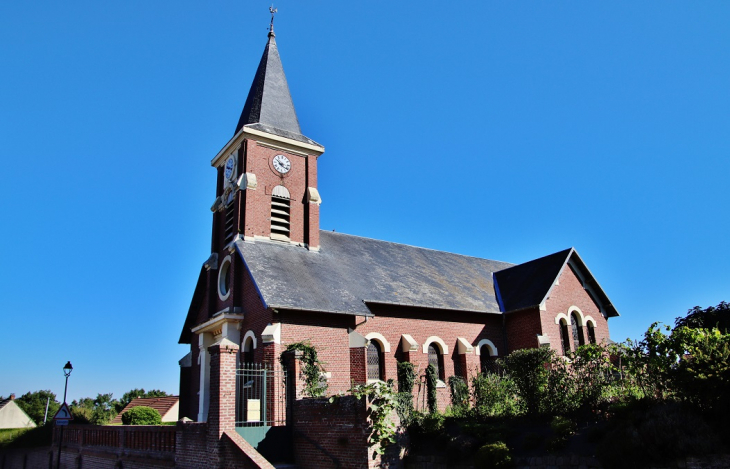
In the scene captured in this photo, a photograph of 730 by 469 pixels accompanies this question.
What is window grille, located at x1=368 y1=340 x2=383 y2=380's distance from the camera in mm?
21203

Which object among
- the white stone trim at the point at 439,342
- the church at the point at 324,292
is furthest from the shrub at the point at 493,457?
the white stone trim at the point at 439,342

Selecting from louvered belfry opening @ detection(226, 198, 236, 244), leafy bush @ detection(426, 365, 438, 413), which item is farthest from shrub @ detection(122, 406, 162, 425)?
leafy bush @ detection(426, 365, 438, 413)

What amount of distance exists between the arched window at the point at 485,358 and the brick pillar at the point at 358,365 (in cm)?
716

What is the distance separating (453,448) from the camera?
1320cm

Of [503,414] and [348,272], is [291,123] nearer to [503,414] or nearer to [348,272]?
[348,272]

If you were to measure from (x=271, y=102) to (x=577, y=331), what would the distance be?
18507mm

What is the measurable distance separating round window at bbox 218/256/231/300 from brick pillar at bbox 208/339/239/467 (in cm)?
944

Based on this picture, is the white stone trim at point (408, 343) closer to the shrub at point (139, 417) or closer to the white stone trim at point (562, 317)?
the white stone trim at point (562, 317)

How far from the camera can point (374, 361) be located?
21.4 meters

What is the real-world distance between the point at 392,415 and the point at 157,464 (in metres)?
6.72

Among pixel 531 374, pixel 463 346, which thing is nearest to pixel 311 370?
pixel 531 374

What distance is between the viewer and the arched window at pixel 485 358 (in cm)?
2444

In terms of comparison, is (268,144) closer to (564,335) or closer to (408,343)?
(408,343)

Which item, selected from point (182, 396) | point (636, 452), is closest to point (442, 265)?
point (182, 396)
